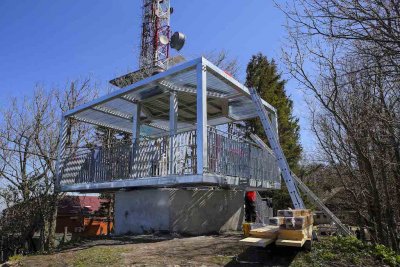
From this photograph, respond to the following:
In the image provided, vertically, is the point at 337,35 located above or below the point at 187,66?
below

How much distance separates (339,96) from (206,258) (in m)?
8.25

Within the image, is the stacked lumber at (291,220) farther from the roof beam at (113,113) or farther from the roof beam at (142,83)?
the roof beam at (113,113)

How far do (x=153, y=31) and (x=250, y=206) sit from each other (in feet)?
59.8

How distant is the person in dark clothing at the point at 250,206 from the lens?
12.4 meters

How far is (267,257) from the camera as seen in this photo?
19.1 feet

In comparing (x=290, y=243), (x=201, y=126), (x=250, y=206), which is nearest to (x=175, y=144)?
(x=201, y=126)

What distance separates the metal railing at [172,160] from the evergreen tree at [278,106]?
9.44 m

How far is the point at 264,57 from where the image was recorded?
24.7 m

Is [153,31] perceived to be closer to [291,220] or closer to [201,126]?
[201,126]

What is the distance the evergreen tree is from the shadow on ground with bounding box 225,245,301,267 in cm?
1486

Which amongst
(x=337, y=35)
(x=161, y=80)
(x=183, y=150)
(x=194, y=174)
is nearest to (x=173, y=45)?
(x=161, y=80)

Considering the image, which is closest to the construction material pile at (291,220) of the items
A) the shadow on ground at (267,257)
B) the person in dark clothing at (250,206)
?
the shadow on ground at (267,257)

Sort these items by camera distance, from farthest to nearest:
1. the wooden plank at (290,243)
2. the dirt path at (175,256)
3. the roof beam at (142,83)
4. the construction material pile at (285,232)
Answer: the roof beam at (142,83) → the dirt path at (175,256) → the construction material pile at (285,232) → the wooden plank at (290,243)

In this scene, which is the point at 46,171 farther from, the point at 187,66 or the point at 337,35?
the point at 337,35
